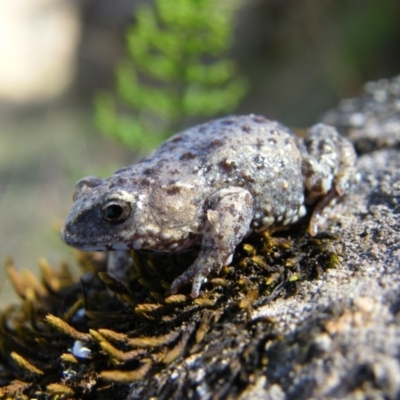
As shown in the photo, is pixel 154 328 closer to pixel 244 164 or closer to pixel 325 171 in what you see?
pixel 244 164

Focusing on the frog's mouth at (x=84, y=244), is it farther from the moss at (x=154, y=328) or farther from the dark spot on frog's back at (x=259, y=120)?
the dark spot on frog's back at (x=259, y=120)

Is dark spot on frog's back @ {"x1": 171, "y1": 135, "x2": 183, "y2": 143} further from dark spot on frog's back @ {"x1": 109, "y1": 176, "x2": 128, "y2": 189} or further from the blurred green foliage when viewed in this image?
the blurred green foliage

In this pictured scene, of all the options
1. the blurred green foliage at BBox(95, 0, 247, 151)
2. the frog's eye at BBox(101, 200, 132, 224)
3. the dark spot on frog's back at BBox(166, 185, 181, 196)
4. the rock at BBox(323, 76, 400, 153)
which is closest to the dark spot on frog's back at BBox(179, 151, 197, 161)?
the dark spot on frog's back at BBox(166, 185, 181, 196)

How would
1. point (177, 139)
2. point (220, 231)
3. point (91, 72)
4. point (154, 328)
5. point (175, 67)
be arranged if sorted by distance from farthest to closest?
point (91, 72), point (175, 67), point (177, 139), point (220, 231), point (154, 328)

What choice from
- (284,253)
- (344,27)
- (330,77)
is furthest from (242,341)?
(344,27)

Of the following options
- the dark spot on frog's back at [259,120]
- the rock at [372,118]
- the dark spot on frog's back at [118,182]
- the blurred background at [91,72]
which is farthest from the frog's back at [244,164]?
the blurred background at [91,72]

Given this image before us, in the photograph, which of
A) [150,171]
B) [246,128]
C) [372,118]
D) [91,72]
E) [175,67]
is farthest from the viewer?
[91,72]

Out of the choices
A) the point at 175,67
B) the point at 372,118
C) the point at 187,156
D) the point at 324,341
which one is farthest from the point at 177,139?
the point at 175,67
